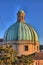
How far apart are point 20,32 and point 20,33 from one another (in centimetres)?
14

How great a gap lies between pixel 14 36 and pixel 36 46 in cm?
317

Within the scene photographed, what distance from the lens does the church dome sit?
149 ft

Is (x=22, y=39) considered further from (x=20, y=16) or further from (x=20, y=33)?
(x=20, y=16)

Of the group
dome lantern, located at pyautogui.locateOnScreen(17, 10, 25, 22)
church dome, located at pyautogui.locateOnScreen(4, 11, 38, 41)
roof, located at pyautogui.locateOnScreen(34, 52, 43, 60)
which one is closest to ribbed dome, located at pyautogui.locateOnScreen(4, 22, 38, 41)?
church dome, located at pyautogui.locateOnScreen(4, 11, 38, 41)

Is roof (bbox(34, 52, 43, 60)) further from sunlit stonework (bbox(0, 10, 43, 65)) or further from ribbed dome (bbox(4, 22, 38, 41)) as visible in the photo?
ribbed dome (bbox(4, 22, 38, 41))

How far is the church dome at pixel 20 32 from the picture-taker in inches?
1790

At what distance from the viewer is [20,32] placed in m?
45.8

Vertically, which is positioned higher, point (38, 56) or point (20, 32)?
point (20, 32)

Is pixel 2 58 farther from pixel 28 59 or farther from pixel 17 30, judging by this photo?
pixel 17 30

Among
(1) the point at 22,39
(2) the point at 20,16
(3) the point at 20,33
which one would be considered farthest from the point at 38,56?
(2) the point at 20,16

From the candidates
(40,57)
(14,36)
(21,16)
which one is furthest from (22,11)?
(40,57)

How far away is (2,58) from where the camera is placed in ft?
97.0

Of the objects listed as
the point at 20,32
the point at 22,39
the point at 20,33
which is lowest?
the point at 22,39

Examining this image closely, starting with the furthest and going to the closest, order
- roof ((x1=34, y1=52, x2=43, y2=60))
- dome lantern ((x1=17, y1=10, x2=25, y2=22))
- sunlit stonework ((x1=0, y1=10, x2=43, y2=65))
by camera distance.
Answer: roof ((x1=34, y1=52, x2=43, y2=60)) → dome lantern ((x1=17, y1=10, x2=25, y2=22)) → sunlit stonework ((x1=0, y1=10, x2=43, y2=65))
